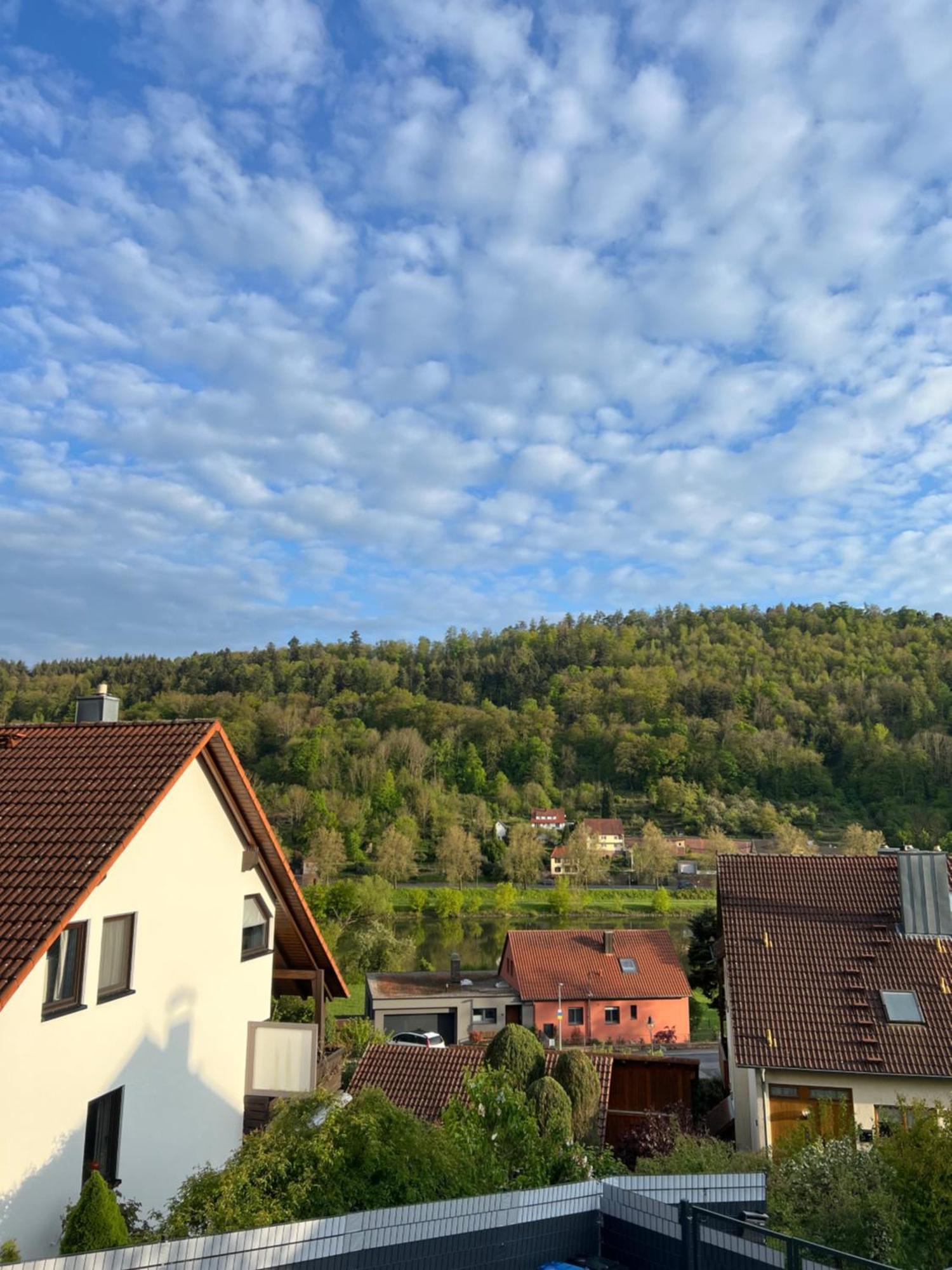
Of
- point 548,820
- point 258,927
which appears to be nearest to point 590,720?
point 548,820

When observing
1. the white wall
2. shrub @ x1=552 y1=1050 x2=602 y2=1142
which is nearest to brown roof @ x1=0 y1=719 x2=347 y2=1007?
the white wall

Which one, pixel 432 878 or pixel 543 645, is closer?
pixel 432 878

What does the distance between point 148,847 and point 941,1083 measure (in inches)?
552

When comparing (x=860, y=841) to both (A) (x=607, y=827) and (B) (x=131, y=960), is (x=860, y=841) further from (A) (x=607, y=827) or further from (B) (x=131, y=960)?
(B) (x=131, y=960)

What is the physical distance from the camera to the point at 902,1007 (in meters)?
16.3

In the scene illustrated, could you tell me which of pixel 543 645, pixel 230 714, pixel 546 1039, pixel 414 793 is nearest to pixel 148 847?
pixel 546 1039

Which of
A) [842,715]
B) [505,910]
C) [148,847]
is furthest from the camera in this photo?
[842,715]

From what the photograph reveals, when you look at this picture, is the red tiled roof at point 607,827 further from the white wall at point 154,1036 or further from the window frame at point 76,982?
the window frame at point 76,982

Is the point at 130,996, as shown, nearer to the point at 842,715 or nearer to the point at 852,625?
the point at 842,715

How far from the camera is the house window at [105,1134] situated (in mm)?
8305

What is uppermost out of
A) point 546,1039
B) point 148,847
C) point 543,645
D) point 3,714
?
point 543,645

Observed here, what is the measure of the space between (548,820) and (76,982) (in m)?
123

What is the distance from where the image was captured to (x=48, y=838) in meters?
8.52

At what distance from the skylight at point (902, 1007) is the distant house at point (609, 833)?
96.0 metres
